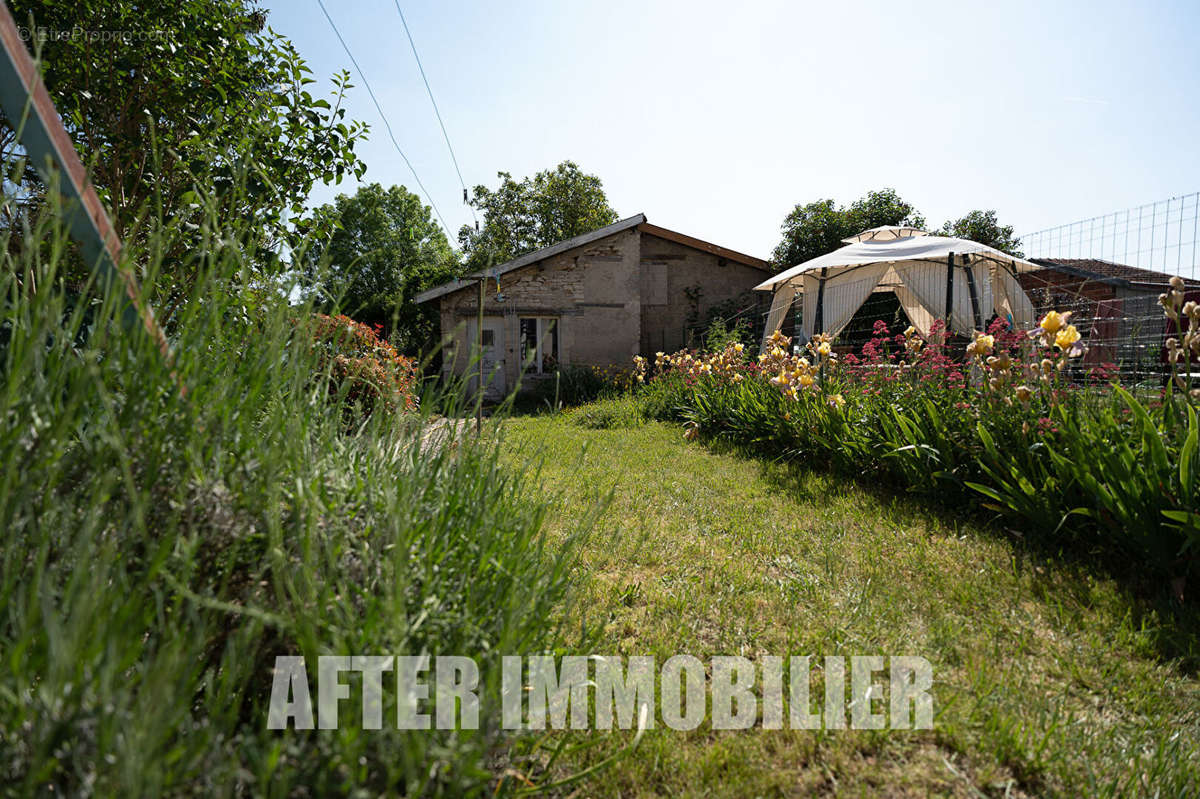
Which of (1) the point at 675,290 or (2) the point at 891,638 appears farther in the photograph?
(1) the point at 675,290

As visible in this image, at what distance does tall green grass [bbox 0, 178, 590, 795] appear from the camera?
753mm

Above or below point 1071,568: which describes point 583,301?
above

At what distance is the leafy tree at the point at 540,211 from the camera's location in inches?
1027

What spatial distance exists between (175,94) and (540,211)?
79.9 ft

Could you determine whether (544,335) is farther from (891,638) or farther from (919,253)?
(891,638)

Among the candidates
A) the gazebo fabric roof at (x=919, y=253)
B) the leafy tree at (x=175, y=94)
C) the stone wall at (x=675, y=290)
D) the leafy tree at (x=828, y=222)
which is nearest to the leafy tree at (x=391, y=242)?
the stone wall at (x=675, y=290)

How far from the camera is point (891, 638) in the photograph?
1.93 meters

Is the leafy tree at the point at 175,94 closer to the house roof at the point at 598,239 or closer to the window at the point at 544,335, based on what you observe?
the house roof at the point at 598,239

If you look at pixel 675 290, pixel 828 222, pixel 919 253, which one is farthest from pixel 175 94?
pixel 828 222

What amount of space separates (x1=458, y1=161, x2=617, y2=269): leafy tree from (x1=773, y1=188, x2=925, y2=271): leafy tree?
33.6ft

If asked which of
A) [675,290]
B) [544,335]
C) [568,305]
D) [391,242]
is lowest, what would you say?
[544,335]

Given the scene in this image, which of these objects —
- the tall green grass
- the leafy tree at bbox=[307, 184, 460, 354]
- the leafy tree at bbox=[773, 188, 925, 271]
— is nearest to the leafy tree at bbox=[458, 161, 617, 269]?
the leafy tree at bbox=[307, 184, 460, 354]

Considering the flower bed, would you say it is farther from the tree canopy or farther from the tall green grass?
the tree canopy

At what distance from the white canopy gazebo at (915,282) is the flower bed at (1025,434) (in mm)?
3077
